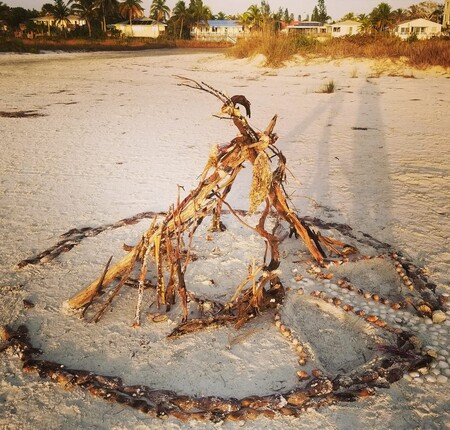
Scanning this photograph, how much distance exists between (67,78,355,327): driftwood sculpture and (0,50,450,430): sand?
14 cm

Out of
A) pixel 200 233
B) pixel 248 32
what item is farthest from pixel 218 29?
pixel 200 233

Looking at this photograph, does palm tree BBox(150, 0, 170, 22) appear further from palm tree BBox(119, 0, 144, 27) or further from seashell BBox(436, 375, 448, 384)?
seashell BBox(436, 375, 448, 384)

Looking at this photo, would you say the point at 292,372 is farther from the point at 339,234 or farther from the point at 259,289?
the point at 339,234

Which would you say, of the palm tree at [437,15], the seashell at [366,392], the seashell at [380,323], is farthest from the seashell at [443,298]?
the palm tree at [437,15]

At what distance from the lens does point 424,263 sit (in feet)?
10.4

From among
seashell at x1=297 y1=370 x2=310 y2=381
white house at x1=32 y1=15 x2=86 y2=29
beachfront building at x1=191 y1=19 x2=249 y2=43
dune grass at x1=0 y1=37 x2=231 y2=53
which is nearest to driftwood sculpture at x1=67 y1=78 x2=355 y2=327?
seashell at x1=297 y1=370 x2=310 y2=381

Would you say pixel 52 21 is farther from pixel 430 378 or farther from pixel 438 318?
pixel 430 378

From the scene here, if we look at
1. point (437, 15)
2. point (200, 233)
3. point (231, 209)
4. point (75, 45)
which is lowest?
point (200, 233)

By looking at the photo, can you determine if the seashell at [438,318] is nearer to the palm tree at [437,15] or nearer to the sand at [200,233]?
the sand at [200,233]

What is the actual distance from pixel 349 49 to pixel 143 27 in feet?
192

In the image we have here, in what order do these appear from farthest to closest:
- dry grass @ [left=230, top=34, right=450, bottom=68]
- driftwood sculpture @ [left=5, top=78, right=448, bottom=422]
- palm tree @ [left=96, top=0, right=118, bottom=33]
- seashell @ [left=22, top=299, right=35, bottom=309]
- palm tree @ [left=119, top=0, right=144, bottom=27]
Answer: palm tree @ [left=119, top=0, right=144, bottom=27], palm tree @ [left=96, top=0, right=118, bottom=33], dry grass @ [left=230, top=34, right=450, bottom=68], seashell @ [left=22, top=299, right=35, bottom=309], driftwood sculpture @ [left=5, top=78, right=448, bottom=422]

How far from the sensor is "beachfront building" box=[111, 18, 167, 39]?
6384 centimetres

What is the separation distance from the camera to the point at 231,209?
6.56ft

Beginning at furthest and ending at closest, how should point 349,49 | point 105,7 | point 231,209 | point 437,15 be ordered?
point 437,15
point 105,7
point 349,49
point 231,209
